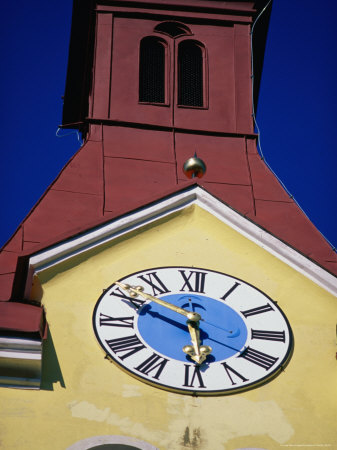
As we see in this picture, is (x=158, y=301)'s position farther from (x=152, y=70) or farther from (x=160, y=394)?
(x=152, y=70)

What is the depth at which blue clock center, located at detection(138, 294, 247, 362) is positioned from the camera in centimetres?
1156

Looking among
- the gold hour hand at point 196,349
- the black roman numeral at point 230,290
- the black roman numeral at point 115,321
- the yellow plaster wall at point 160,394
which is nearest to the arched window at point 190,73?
the yellow plaster wall at point 160,394

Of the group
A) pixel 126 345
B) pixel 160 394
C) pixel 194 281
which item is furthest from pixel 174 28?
pixel 160 394

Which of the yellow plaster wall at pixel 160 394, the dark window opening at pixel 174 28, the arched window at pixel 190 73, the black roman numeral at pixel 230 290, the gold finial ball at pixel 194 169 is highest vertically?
the dark window opening at pixel 174 28

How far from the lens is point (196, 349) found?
37.6 feet

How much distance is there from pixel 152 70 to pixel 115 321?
601cm

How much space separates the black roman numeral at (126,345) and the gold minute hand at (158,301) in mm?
497

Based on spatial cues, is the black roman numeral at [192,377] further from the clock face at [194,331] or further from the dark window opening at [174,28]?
the dark window opening at [174,28]

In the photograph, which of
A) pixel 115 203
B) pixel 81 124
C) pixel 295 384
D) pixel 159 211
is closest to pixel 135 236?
pixel 159 211

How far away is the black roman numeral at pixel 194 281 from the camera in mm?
12279

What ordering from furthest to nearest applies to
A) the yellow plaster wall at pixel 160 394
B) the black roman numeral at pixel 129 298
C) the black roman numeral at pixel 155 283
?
the black roman numeral at pixel 155 283
the black roman numeral at pixel 129 298
the yellow plaster wall at pixel 160 394

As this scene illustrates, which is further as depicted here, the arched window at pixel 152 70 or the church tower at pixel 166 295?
the arched window at pixel 152 70

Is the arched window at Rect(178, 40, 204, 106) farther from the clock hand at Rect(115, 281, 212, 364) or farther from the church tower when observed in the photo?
the clock hand at Rect(115, 281, 212, 364)

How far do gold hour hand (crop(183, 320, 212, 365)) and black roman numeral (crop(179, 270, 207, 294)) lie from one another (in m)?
0.65
